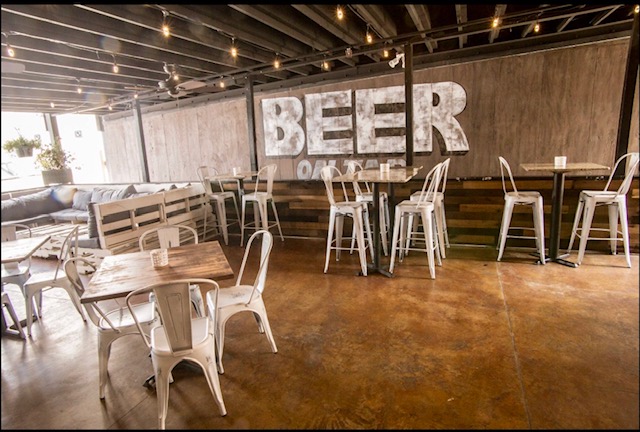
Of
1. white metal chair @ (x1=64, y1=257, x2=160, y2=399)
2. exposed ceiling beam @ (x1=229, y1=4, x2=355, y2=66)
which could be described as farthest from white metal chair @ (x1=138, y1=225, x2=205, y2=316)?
exposed ceiling beam @ (x1=229, y1=4, x2=355, y2=66)

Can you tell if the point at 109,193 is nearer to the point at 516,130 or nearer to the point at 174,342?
the point at 174,342

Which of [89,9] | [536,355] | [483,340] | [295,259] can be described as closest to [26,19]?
[89,9]

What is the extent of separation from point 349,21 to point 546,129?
10.8 feet

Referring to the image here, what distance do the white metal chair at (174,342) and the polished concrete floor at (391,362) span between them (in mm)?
162

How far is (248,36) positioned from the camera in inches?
169

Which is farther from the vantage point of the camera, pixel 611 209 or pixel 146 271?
pixel 611 209

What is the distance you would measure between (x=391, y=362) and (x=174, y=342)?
1.31 metres

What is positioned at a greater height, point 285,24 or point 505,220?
point 285,24

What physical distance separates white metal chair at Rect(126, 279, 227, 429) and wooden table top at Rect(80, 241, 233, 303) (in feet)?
0.74

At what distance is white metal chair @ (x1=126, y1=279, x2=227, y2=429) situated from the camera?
1.77m

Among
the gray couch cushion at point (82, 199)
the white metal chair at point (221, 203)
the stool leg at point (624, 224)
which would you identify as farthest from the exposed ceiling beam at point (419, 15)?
the gray couch cushion at point (82, 199)

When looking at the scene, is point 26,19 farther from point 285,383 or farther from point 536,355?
point 536,355

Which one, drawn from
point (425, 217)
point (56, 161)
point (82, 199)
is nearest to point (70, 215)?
point (82, 199)

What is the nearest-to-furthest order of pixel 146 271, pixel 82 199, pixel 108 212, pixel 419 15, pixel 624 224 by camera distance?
pixel 146 271 < pixel 624 224 < pixel 419 15 < pixel 108 212 < pixel 82 199
